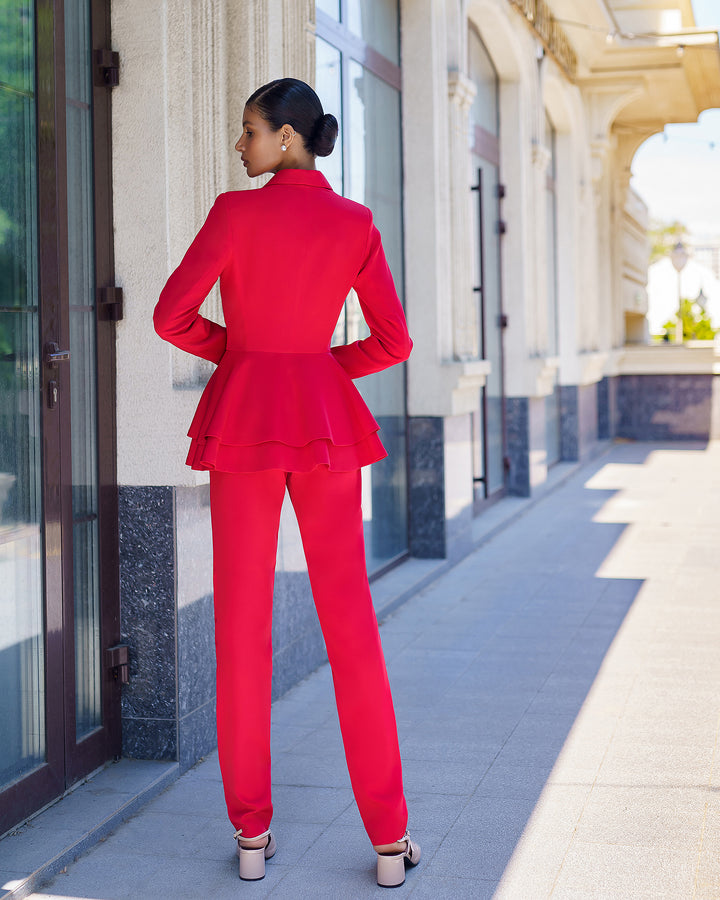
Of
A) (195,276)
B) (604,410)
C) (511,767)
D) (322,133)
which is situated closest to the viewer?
(195,276)

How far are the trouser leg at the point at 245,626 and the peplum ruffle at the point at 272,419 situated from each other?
75 mm

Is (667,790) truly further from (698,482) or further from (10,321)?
(698,482)

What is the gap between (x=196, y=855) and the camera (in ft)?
9.98

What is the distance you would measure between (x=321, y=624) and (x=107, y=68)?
72.9 inches

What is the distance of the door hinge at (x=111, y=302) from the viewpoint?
357 centimetres

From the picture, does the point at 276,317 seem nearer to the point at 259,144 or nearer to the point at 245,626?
the point at 259,144

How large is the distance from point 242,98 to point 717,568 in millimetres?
4387

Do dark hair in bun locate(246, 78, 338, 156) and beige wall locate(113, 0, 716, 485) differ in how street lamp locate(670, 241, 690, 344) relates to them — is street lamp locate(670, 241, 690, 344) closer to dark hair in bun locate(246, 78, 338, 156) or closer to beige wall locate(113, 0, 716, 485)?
beige wall locate(113, 0, 716, 485)

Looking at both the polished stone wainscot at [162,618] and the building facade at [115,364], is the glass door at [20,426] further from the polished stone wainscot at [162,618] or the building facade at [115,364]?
the polished stone wainscot at [162,618]

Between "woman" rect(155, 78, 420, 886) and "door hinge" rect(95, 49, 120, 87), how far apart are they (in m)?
1.01

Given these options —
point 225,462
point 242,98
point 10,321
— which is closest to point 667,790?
point 225,462

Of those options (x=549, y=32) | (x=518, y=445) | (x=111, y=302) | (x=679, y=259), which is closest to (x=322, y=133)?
(x=111, y=302)

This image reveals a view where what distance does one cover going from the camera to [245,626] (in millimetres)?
2807

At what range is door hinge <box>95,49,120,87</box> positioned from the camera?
3557 mm
